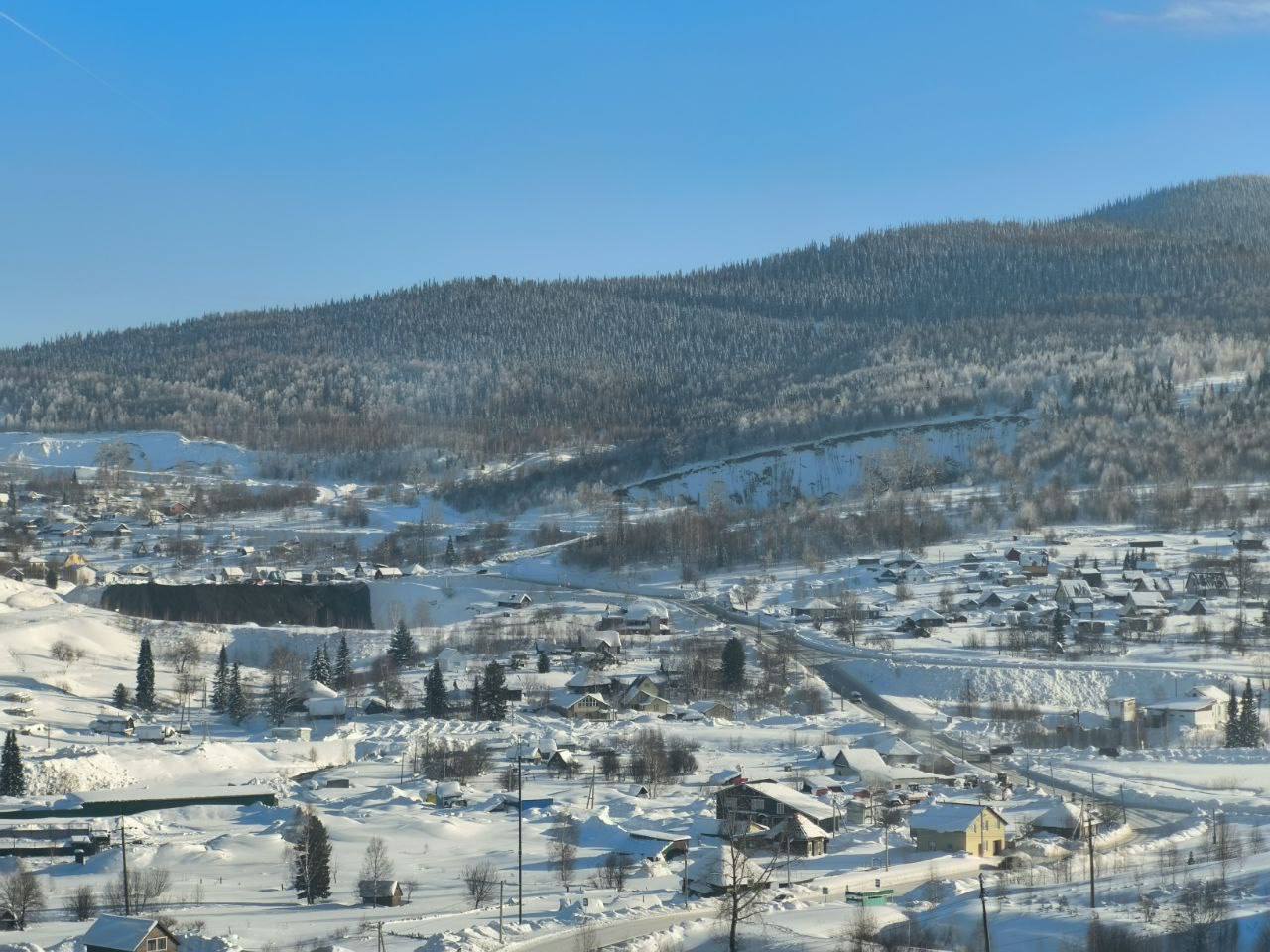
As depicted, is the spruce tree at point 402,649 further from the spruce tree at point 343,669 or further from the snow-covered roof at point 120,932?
the snow-covered roof at point 120,932

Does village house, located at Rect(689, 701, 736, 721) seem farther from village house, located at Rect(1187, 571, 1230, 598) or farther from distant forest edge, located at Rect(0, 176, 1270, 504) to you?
distant forest edge, located at Rect(0, 176, 1270, 504)

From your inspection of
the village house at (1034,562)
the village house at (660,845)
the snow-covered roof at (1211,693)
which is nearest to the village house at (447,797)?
the village house at (660,845)

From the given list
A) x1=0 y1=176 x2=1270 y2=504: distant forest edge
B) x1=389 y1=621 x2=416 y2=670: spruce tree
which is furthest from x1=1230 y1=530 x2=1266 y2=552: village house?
x1=389 y1=621 x2=416 y2=670: spruce tree

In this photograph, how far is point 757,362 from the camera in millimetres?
142875

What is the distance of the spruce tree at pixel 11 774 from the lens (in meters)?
30.6

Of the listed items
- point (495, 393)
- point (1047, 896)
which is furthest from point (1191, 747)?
point (495, 393)

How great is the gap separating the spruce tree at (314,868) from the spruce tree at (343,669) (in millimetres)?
23093

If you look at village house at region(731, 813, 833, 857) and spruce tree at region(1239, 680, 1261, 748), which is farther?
spruce tree at region(1239, 680, 1261, 748)

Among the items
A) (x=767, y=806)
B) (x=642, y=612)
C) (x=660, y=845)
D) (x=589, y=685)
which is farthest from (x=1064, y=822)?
(x=642, y=612)

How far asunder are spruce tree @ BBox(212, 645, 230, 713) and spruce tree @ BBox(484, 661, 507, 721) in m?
6.72

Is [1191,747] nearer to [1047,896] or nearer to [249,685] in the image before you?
[1047,896]

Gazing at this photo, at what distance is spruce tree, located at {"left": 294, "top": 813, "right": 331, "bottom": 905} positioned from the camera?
22.4 metres

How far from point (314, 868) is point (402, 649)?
89.8ft

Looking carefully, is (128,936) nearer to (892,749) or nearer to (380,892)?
(380,892)
